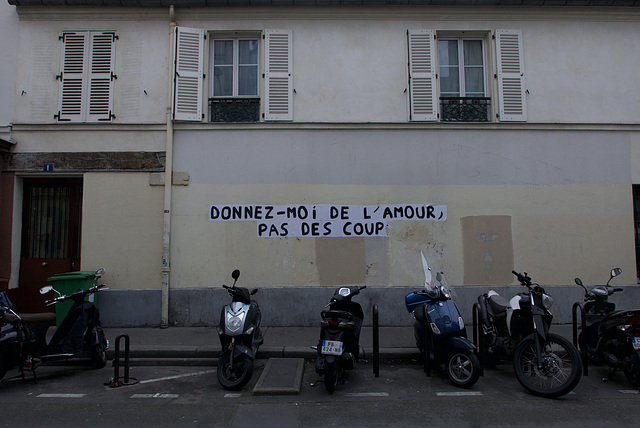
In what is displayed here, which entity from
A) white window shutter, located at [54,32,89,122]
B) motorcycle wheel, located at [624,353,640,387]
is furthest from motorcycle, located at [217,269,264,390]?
white window shutter, located at [54,32,89,122]

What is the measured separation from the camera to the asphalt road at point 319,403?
4172 mm

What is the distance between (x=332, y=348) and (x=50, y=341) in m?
3.91

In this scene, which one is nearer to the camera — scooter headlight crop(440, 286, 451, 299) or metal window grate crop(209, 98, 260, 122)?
scooter headlight crop(440, 286, 451, 299)

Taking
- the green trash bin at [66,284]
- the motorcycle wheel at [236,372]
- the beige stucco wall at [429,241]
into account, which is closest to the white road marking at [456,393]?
the motorcycle wheel at [236,372]

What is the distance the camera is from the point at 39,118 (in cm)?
812

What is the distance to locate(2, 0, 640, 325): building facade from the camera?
7.94 m

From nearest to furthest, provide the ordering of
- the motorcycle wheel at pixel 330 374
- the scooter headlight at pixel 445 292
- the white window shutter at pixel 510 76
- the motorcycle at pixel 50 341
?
the motorcycle wheel at pixel 330 374, the motorcycle at pixel 50 341, the scooter headlight at pixel 445 292, the white window shutter at pixel 510 76

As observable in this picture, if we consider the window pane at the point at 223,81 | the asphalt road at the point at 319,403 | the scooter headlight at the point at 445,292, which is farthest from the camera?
the window pane at the point at 223,81

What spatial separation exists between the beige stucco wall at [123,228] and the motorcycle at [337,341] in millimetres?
4303

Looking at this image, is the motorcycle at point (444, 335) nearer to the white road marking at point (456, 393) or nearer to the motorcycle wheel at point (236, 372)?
the white road marking at point (456, 393)

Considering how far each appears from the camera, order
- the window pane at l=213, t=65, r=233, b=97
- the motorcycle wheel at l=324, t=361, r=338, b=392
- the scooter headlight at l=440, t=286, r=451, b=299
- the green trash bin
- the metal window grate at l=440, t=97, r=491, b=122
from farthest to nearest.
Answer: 1. the window pane at l=213, t=65, r=233, b=97
2. the metal window grate at l=440, t=97, r=491, b=122
3. the green trash bin
4. the scooter headlight at l=440, t=286, r=451, b=299
5. the motorcycle wheel at l=324, t=361, r=338, b=392

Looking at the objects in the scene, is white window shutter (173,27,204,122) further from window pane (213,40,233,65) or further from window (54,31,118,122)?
window (54,31,118,122)

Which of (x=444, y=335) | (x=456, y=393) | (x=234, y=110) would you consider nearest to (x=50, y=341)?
(x=234, y=110)

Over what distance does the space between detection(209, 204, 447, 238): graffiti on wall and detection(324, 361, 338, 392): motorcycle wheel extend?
3492mm
